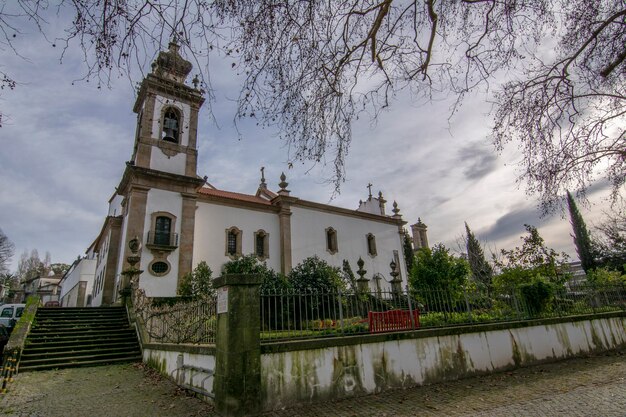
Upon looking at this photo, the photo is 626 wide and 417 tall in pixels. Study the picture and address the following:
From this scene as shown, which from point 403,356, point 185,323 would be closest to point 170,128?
point 185,323

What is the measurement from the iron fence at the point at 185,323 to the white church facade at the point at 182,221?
8852mm

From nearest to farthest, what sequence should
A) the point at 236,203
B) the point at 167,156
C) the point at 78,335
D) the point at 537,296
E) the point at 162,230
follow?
the point at 537,296
the point at 78,335
the point at 162,230
the point at 167,156
the point at 236,203

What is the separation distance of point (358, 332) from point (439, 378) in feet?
6.32

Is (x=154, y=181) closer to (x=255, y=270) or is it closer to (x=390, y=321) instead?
(x=255, y=270)

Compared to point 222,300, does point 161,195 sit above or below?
above

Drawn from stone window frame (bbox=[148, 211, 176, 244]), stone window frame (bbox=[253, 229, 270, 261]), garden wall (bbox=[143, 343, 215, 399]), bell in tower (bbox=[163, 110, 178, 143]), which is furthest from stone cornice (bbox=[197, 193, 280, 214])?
garden wall (bbox=[143, 343, 215, 399])

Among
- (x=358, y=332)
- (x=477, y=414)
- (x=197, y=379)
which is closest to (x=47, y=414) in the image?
(x=197, y=379)

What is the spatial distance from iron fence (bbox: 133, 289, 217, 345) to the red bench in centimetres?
326

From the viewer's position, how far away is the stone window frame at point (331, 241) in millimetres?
29842

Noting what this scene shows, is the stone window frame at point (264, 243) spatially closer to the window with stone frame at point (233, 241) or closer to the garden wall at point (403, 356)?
the window with stone frame at point (233, 241)

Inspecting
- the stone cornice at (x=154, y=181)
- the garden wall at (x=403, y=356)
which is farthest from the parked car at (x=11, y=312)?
the garden wall at (x=403, y=356)

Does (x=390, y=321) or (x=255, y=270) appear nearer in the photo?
(x=390, y=321)

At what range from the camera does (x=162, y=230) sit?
21.2 m

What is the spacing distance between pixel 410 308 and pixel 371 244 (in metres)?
25.4
